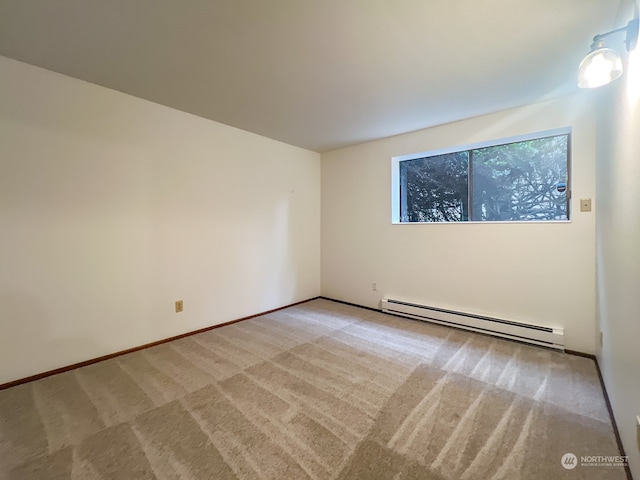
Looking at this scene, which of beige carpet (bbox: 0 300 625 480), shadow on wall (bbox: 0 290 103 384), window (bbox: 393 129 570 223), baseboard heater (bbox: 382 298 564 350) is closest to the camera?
beige carpet (bbox: 0 300 625 480)

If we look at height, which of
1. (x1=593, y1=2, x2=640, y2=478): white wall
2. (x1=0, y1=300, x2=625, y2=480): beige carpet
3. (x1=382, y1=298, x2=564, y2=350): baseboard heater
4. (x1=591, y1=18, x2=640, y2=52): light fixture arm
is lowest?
(x1=0, y1=300, x2=625, y2=480): beige carpet

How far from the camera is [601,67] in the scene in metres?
1.29

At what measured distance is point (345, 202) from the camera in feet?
13.6

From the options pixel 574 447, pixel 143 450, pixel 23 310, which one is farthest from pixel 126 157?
pixel 574 447

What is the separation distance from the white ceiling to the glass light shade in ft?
1.45

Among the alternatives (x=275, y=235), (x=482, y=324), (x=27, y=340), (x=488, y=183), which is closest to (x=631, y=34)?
(x=488, y=183)

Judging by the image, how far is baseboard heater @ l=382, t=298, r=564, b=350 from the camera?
2.54m

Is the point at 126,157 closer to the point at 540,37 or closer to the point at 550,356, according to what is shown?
the point at 540,37

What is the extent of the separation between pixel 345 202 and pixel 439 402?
114 inches

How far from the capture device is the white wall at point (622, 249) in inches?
47.8

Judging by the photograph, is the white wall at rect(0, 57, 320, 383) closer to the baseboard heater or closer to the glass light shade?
the baseboard heater

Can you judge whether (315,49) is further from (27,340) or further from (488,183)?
(27,340)

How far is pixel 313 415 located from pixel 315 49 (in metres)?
2.39

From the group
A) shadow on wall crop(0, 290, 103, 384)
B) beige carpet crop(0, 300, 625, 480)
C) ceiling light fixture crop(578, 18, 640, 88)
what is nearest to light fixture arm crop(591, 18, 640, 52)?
ceiling light fixture crop(578, 18, 640, 88)
